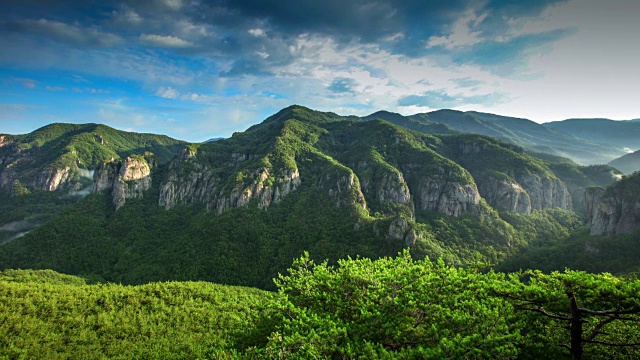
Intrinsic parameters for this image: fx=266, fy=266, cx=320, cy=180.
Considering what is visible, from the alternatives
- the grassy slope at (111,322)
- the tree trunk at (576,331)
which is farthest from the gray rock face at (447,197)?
the tree trunk at (576,331)

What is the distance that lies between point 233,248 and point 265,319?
123m

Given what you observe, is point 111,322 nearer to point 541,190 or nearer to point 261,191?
point 261,191

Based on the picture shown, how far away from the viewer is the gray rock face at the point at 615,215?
114188mm

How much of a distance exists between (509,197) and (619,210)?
59.4m

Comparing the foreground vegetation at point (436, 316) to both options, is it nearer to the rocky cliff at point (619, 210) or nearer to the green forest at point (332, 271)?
the green forest at point (332, 271)

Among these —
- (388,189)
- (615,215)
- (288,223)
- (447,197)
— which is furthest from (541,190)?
(288,223)

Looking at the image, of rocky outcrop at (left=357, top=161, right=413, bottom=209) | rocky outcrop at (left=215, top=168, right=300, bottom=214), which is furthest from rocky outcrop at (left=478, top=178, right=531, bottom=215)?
rocky outcrop at (left=215, top=168, right=300, bottom=214)

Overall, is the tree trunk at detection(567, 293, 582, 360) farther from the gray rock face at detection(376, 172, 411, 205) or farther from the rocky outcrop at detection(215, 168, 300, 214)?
the gray rock face at detection(376, 172, 411, 205)

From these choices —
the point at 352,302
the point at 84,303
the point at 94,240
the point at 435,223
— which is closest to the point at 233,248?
the point at 84,303

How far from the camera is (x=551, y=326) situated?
19.1m

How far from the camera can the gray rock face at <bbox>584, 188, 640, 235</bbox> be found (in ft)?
375

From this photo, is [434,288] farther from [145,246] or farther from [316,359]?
[145,246]

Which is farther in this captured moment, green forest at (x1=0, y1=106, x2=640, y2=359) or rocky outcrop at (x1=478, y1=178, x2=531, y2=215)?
rocky outcrop at (x1=478, y1=178, x2=531, y2=215)

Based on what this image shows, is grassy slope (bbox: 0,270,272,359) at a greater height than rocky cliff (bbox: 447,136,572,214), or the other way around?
rocky cliff (bbox: 447,136,572,214)
